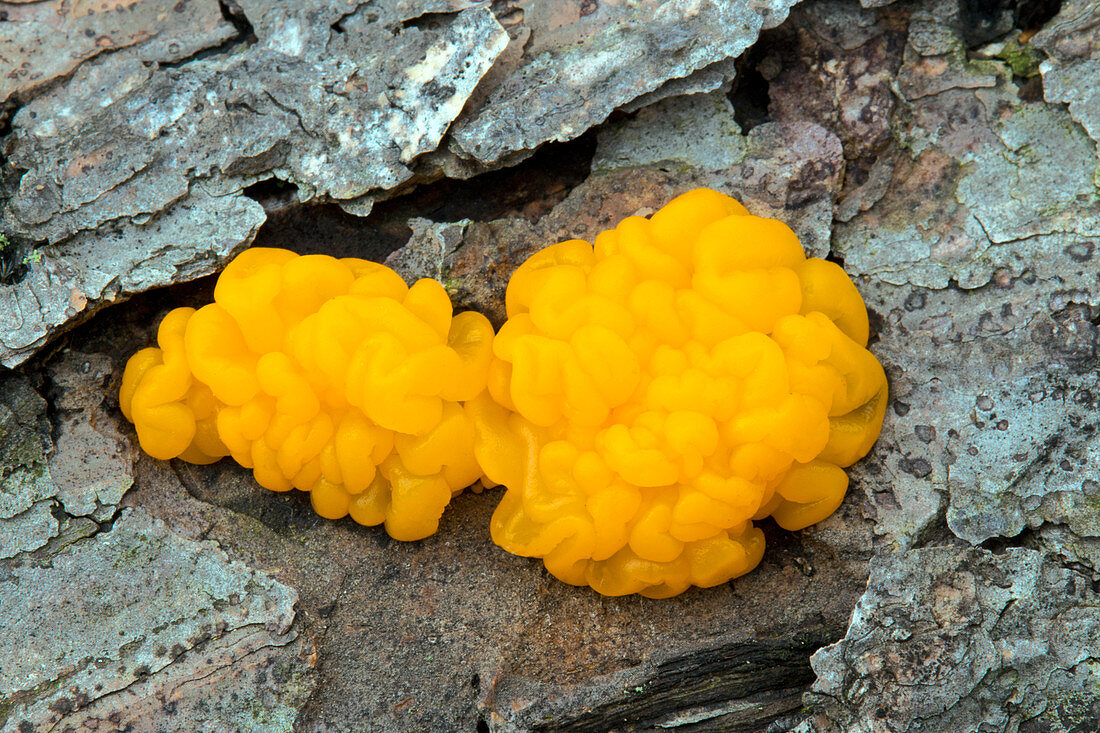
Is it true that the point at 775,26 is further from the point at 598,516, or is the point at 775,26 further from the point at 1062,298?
the point at 598,516

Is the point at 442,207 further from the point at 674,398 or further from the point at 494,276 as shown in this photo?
the point at 674,398

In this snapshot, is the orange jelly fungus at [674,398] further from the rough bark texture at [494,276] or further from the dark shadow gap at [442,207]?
the dark shadow gap at [442,207]

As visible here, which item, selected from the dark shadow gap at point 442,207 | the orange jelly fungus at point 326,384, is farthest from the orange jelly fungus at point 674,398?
the dark shadow gap at point 442,207

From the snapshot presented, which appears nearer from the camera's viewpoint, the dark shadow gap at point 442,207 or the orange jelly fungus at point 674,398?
the orange jelly fungus at point 674,398

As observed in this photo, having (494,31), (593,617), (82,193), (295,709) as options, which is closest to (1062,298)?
(593,617)

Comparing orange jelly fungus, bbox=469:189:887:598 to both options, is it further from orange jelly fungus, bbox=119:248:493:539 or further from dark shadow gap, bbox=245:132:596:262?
dark shadow gap, bbox=245:132:596:262

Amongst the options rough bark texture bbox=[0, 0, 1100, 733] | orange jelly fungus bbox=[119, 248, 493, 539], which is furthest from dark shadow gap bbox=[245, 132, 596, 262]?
orange jelly fungus bbox=[119, 248, 493, 539]
